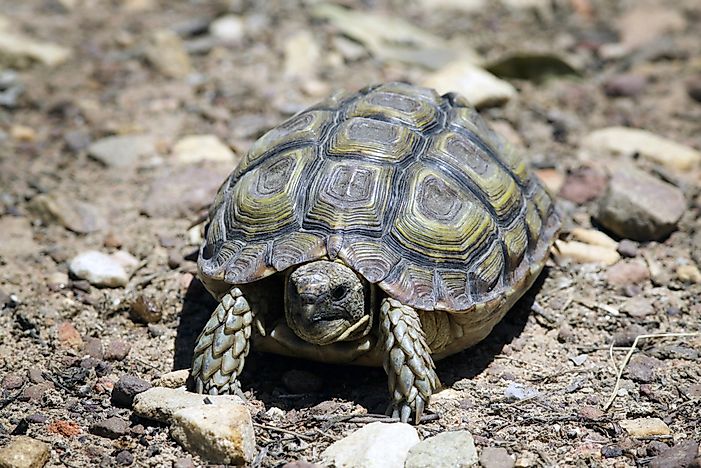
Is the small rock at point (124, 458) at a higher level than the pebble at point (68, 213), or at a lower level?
higher

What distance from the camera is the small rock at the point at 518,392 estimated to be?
415cm

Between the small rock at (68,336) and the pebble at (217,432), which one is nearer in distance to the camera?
the pebble at (217,432)

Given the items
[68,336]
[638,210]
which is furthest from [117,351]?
[638,210]

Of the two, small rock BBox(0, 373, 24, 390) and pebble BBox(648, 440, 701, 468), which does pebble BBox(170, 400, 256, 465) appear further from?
pebble BBox(648, 440, 701, 468)

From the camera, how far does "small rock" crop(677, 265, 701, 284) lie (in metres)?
5.14

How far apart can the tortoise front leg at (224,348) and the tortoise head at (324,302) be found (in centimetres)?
22

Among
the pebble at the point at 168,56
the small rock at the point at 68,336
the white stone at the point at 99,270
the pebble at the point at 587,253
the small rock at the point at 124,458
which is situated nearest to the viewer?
the small rock at the point at 124,458

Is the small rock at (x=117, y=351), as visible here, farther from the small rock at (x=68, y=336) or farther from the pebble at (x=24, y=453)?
the pebble at (x=24, y=453)

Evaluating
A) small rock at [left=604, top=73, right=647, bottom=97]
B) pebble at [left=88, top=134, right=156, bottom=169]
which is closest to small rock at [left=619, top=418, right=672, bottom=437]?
pebble at [left=88, top=134, right=156, bottom=169]

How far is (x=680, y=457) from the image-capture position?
3.64 meters

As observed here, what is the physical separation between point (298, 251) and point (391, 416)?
2.69ft

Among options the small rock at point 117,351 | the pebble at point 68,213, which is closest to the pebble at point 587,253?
the small rock at point 117,351

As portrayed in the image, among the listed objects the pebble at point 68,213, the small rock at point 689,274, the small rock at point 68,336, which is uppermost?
the small rock at point 689,274

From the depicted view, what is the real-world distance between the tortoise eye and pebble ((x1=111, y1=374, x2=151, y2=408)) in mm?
967
